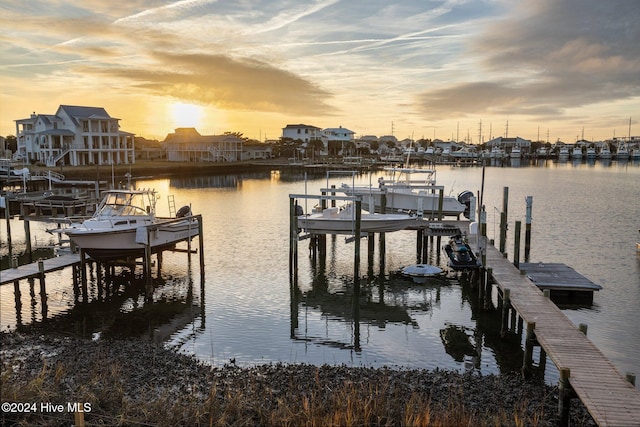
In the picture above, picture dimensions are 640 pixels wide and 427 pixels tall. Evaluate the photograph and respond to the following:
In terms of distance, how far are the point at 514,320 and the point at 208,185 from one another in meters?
61.2

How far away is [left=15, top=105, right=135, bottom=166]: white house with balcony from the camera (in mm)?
74562

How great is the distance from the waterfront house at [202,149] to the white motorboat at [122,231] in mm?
85610

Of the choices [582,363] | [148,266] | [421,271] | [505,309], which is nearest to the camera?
[582,363]

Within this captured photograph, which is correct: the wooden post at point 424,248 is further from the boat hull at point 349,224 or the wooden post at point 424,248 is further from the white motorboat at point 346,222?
the boat hull at point 349,224

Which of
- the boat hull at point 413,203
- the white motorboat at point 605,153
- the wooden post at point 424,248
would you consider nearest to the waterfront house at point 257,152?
the boat hull at point 413,203

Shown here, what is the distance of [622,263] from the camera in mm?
25047

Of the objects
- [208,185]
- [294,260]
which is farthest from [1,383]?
[208,185]

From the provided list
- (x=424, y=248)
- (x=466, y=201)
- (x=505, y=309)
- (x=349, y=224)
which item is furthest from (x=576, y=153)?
(x=505, y=309)

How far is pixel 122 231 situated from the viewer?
19812 mm

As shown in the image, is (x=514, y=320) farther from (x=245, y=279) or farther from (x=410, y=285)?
(x=245, y=279)

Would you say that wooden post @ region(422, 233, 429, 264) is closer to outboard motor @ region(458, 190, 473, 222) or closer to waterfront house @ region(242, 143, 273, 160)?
outboard motor @ region(458, 190, 473, 222)

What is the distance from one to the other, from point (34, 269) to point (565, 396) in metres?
17.4

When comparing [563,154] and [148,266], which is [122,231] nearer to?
[148,266]

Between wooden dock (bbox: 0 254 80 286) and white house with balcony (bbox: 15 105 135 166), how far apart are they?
58.7 meters
